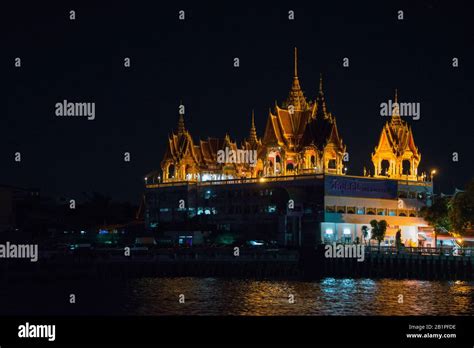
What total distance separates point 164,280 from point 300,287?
1534 cm

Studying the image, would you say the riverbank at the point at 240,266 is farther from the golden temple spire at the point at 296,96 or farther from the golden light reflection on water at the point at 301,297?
the golden temple spire at the point at 296,96

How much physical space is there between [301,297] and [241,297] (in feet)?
14.9

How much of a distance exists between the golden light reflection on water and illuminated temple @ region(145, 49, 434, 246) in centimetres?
3483

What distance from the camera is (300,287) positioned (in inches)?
3671

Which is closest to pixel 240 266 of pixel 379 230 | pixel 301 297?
pixel 379 230

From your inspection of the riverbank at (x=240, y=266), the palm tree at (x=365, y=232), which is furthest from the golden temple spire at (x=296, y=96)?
the riverbank at (x=240, y=266)

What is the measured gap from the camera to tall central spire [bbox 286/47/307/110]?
503 ft

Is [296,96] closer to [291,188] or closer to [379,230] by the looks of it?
[291,188]

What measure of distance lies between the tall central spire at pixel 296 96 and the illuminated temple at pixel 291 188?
14cm

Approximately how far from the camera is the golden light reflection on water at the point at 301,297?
7375 cm

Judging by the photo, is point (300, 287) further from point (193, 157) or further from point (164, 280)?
point (193, 157)

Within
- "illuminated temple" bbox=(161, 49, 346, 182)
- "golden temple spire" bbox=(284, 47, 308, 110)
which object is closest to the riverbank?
"illuminated temple" bbox=(161, 49, 346, 182)

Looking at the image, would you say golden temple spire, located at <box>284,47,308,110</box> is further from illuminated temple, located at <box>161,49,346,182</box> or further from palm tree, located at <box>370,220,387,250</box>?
palm tree, located at <box>370,220,387,250</box>

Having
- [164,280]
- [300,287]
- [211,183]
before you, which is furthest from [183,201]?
[300,287]
